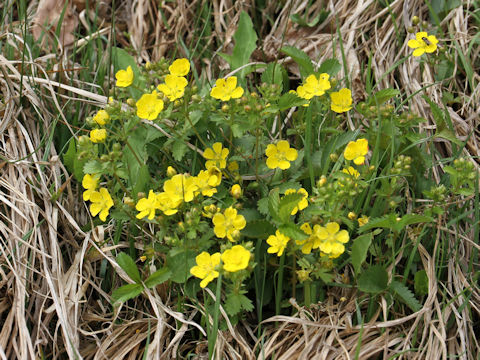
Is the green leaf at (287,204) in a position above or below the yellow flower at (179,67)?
below

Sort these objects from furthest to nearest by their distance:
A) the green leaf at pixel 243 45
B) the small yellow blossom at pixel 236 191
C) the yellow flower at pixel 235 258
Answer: the green leaf at pixel 243 45, the small yellow blossom at pixel 236 191, the yellow flower at pixel 235 258

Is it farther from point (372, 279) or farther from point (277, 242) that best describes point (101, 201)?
point (372, 279)

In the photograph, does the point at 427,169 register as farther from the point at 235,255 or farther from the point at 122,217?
the point at 122,217

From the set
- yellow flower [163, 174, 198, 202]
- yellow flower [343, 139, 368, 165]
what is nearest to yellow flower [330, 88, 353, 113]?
yellow flower [343, 139, 368, 165]

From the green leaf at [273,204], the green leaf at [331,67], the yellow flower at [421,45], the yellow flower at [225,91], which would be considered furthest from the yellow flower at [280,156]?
the yellow flower at [421,45]

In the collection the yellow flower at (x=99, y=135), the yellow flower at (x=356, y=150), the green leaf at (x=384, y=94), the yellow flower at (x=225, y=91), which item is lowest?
the yellow flower at (x=356, y=150)

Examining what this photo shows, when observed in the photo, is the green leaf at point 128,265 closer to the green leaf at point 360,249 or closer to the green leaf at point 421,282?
the green leaf at point 360,249

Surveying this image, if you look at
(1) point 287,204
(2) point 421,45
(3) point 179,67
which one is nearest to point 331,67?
(2) point 421,45
